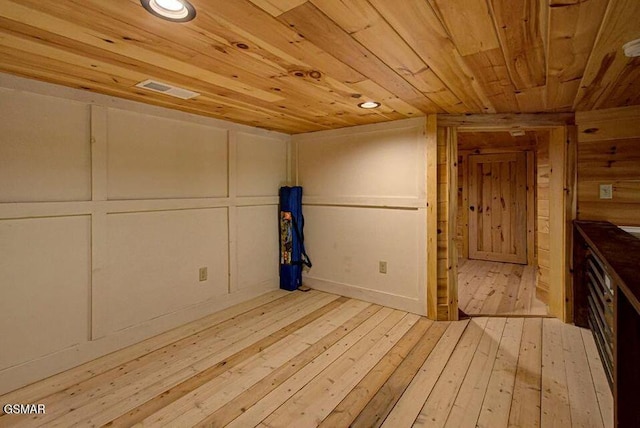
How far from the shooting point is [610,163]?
275 centimetres

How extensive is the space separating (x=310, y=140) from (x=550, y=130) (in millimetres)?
2422

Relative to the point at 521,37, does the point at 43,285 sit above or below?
below

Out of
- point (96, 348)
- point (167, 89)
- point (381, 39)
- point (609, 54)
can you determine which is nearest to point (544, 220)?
point (609, 54)

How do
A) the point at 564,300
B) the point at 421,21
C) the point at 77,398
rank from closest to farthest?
the point at 421,21 → the point at 77,398 → the point at 564,300

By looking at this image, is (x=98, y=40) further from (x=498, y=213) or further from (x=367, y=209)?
(x=498, y=213)

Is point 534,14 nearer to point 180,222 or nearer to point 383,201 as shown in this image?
point 383,201

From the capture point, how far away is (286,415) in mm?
1784

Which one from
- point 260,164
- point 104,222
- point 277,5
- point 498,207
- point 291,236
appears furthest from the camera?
point 498,207

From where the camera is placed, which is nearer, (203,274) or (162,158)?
(162,158)

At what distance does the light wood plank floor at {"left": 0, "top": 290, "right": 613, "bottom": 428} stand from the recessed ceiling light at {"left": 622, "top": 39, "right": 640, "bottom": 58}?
183 cm

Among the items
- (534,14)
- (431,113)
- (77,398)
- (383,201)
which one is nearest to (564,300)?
(383,201)

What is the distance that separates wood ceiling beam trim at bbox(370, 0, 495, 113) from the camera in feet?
4.28

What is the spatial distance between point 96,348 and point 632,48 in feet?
12.0

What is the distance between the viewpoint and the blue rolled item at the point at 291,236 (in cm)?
392
